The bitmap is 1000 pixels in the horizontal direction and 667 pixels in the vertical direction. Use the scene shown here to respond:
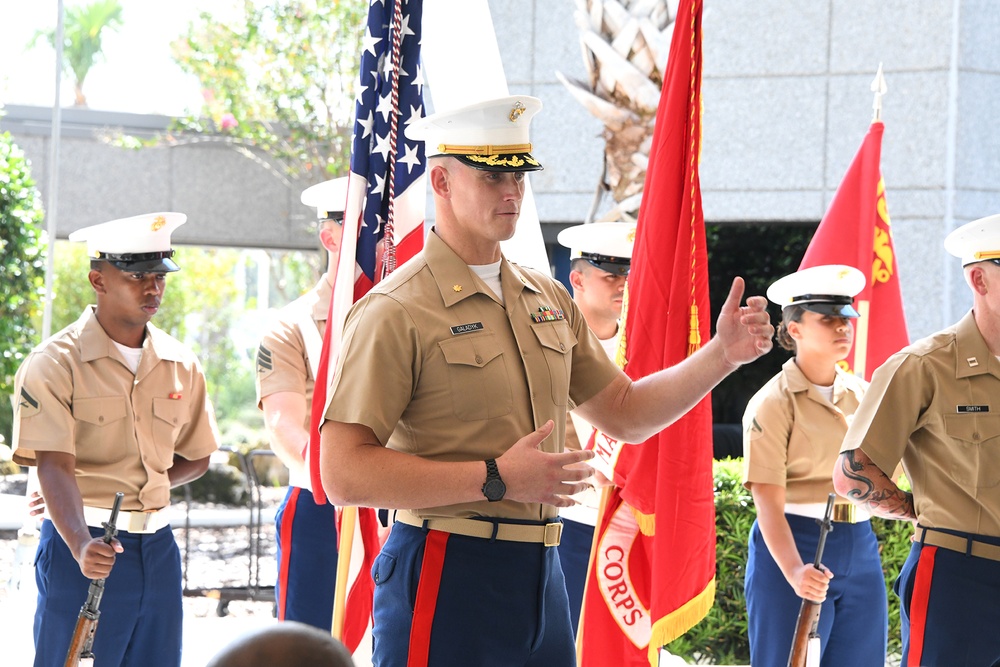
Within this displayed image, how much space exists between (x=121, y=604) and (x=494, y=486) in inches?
91.0

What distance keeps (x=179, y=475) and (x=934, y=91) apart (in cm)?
726

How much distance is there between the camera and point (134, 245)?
183 inches

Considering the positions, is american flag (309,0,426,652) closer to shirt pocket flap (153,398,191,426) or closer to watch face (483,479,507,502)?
shirt pocket flap (153,398,191,426)

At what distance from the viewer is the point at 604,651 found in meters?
4.46

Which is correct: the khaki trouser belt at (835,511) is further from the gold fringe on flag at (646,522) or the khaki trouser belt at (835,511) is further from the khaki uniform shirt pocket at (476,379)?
the khaki uniform shirt pocket at (476,379)

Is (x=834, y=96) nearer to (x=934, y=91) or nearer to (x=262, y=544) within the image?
(x=934, y=91)

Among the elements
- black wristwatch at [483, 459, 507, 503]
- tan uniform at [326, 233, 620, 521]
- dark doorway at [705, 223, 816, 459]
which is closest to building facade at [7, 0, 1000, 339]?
dark doorway at [705, 223, 816, 459]

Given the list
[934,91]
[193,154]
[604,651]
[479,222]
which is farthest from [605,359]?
[193,154]

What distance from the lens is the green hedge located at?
6.87 m

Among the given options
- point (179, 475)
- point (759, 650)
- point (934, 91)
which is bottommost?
point (759, 650)

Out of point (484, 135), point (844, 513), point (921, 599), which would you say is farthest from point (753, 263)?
point (484, 135)


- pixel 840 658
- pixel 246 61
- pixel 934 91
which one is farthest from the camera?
pixel 246 61

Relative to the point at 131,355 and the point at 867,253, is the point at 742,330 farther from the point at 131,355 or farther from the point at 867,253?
the point at 867,253

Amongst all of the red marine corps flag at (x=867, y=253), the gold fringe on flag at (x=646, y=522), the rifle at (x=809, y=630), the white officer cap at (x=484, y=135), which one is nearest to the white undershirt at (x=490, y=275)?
the white officer cap at (x=484, y=135)
